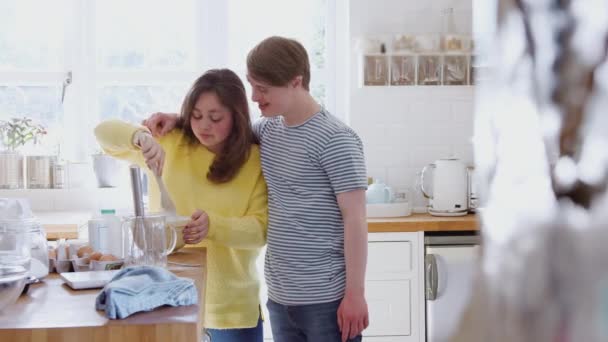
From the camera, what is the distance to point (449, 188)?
361cm

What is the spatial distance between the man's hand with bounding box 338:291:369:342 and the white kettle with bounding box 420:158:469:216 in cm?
178

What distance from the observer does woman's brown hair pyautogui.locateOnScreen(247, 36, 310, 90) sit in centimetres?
185

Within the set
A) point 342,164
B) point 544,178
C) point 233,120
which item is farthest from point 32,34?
point 544,178

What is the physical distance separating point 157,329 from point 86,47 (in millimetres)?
3133

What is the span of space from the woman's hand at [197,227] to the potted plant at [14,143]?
2.30 m

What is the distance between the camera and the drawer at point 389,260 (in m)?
3.40

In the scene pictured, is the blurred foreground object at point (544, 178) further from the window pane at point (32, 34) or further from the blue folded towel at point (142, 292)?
the window pane at point (32, 34)

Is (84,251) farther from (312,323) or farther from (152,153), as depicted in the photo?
(312,323)

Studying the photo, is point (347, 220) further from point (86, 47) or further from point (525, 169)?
point (86, 47)

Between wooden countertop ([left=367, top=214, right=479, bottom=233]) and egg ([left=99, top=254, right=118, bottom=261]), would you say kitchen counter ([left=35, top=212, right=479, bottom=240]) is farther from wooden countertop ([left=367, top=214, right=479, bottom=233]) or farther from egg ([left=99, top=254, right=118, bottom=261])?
egg ([left=99, top=254, right=118, bottom=261])

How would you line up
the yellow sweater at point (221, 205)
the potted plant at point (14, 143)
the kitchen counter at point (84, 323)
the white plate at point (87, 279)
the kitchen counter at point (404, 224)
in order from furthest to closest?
the potted plant at point (14, 143) < the kitchen counter at point (404, 224) < the yellow sweater at point (221, 205) < the white plate at point (87, 279) < the kitchen counter at point (84, 323)

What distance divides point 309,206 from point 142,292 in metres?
0.66

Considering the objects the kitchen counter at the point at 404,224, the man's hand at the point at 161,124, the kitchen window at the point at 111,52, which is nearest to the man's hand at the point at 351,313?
the man's hand at the point at 161,124

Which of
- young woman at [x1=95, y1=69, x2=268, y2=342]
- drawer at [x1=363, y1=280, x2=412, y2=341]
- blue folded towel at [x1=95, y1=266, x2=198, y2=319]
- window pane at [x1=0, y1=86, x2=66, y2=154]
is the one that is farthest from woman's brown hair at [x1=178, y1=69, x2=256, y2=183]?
window pane at [x1=0, y1=86, x2=66, y2=154]
